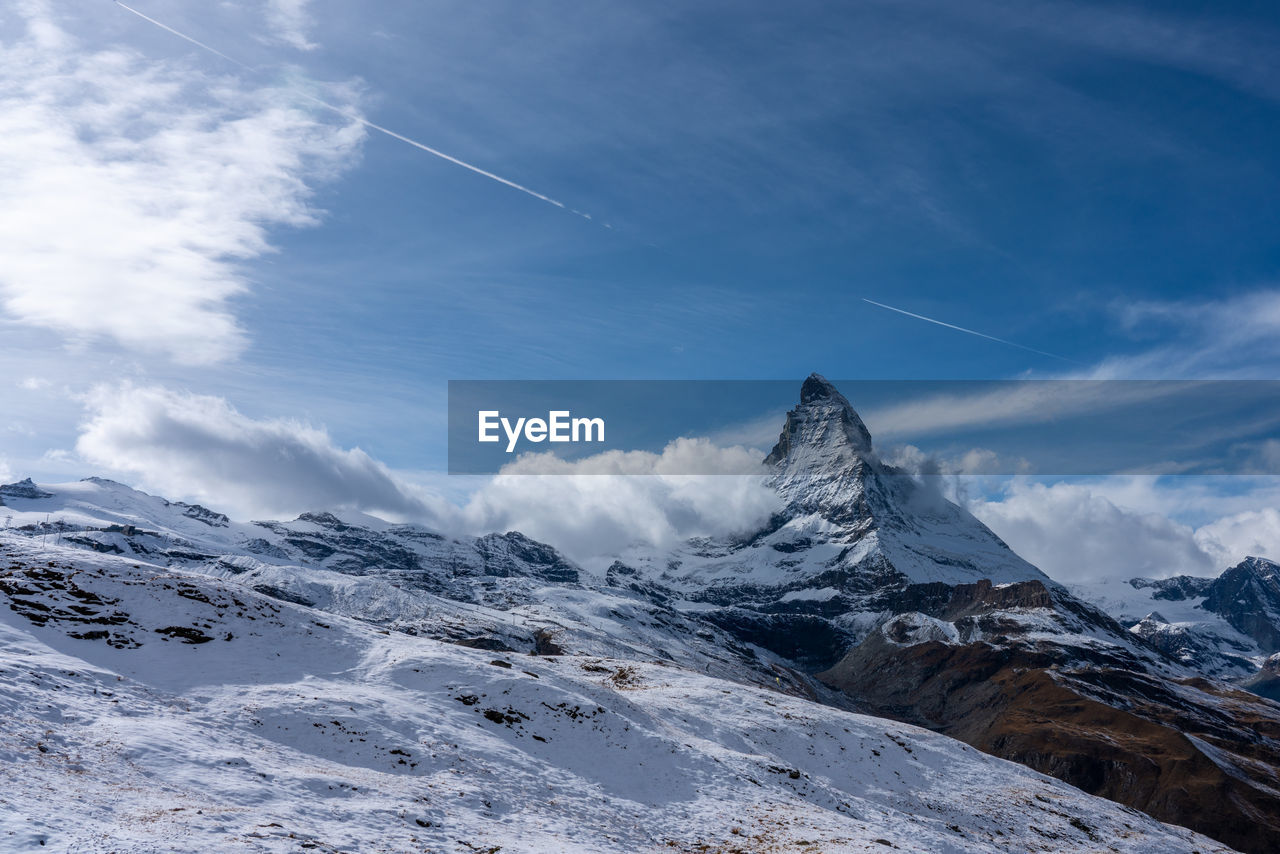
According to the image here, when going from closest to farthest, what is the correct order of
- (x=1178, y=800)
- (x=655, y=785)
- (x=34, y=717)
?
1. (x=34, y=717)
2. (x=655, y=785)
3. (x=1178, y=800)

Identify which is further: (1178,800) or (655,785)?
(1178,800)

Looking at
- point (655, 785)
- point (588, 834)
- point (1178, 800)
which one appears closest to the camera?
point (588, 834)

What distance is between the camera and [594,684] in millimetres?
49625

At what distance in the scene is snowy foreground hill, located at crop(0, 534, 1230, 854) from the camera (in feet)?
80.6

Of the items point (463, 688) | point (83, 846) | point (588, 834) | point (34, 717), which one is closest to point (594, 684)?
point (463, 688)

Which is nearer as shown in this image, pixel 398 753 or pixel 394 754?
pixel 394 754

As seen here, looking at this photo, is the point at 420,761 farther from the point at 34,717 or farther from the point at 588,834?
the point at 34,717

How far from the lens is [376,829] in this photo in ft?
82.4

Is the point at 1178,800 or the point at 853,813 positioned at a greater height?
the point at 853,813

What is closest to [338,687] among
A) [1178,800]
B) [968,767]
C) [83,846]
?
[83,846]

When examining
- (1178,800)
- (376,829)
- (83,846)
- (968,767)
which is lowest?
(1178,800)

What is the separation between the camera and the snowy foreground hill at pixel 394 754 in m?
24.6

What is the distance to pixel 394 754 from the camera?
3344 centimetres

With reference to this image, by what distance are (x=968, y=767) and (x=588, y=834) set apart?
108ft
